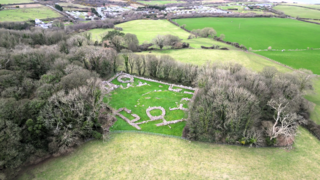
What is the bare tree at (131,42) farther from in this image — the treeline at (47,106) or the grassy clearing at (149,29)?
the treeline at (47,106)

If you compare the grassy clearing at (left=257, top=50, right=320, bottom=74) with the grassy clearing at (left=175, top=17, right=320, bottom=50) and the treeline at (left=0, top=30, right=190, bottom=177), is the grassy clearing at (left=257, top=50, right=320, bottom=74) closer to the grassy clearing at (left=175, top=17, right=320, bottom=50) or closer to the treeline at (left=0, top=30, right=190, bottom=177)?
the grassy clearing at (left=175, top=17, right=320, bottom=50)

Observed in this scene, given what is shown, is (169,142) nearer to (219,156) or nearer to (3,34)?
(219,156)

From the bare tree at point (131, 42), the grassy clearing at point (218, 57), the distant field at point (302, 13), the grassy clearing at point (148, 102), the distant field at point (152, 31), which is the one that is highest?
the distant field at point (302, 13)

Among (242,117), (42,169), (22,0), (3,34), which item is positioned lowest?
(42,169)

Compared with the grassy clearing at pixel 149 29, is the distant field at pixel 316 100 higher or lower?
lower

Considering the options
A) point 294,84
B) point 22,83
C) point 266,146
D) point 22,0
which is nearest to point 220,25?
point 294,84

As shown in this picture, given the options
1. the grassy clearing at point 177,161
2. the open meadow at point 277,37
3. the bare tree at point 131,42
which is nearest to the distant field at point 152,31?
the bare tree at point 131,42
